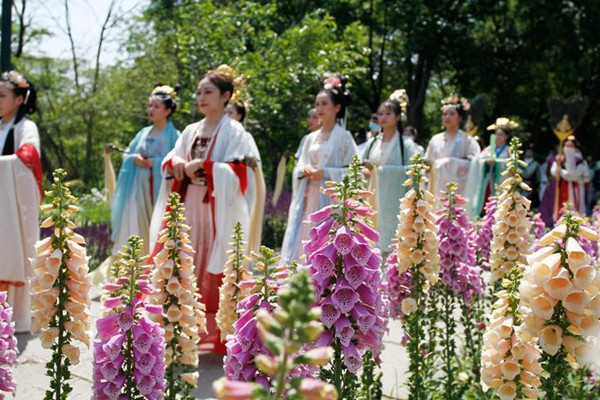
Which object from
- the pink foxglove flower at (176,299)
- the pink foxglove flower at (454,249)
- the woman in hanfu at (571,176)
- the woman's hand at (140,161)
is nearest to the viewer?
the pink foxglove flower at (176,299)

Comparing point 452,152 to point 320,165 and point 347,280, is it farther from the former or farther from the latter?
point 347,280

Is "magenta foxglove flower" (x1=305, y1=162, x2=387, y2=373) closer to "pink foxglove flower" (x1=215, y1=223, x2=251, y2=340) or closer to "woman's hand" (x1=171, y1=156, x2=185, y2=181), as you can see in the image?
"pink foxglove flower" (x1=215, y1=223, x2=251, y2=340)

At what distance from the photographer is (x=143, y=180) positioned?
644cm

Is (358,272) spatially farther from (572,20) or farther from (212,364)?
(572,20)

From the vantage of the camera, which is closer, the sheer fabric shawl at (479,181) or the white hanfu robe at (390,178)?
the white hanfu robe at (390,178)

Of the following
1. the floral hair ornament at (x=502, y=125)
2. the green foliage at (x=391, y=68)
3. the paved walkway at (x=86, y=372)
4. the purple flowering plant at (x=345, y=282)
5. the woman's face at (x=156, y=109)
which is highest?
the green foliage at (x=391, y=68)

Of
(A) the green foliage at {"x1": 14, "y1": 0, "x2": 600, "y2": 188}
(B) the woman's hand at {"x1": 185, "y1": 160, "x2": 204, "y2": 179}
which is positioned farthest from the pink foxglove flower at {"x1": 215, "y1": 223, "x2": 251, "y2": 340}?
(A) the green foliage at {"x1": 14, "y1": 0, "x2": 600, "y2": 188}

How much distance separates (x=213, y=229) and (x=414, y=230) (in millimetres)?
2298

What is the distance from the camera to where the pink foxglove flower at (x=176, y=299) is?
2295 mm

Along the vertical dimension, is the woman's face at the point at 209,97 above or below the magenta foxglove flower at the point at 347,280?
above

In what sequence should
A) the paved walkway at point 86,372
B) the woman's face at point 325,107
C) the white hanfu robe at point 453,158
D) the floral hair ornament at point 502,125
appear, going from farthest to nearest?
the floral hair ornament at point 502,125 → the white hanfu robe at point 453,158 → the woman's face at point 325,107 → the paved walkway at point 86,372

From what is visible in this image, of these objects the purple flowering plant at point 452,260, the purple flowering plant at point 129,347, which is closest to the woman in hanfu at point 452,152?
the purple flowering plant at point 452,260

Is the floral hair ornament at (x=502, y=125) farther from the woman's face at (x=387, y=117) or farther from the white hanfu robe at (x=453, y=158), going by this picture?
the woman's face at (x=387, y=117)

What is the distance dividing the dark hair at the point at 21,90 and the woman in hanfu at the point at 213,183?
1205 millimetres
